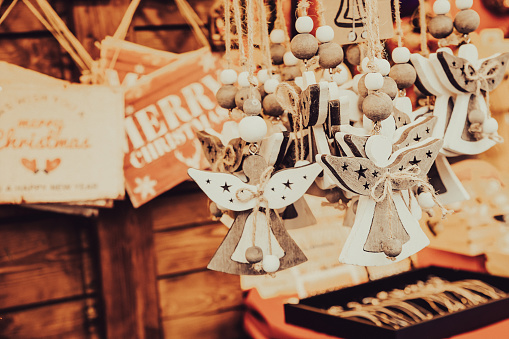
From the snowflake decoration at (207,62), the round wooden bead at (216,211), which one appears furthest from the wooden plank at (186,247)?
the round wooden bead at (216,211)

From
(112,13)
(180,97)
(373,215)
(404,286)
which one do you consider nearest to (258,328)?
(404,286)

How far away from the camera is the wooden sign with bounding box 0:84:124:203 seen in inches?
40.3

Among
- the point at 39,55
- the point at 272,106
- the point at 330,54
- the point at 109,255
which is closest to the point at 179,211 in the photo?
the point at 109,255

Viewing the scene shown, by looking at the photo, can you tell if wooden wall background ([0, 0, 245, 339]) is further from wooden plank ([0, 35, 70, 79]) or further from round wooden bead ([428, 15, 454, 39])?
round wooden bead ([428, 15, 454, 39])

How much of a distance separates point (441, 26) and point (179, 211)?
29.1 inches

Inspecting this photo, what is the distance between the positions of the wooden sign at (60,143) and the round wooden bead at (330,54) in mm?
567

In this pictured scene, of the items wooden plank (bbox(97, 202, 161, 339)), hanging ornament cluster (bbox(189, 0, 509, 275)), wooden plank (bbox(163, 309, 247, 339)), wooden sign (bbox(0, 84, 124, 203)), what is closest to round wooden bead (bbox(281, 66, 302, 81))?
hanging ornament cluster (bbox(189, 0, 509, 275))

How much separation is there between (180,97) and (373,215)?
68 cm

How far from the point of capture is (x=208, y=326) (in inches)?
49.9

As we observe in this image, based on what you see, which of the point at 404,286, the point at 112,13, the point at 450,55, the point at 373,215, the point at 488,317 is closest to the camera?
the point at 373,215

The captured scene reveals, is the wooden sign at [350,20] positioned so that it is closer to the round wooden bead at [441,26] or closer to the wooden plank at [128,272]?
the round wooden bead at [441,26]

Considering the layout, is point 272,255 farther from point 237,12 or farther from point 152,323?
point 152,323

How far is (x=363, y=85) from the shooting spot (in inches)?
25.0

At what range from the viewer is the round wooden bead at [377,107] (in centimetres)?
57
